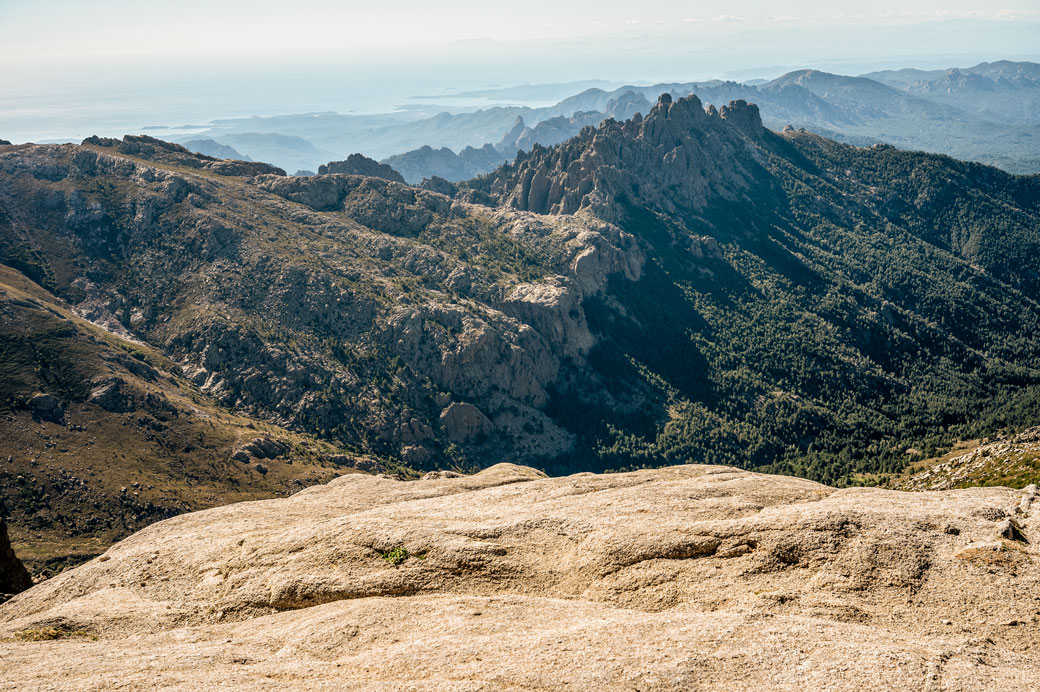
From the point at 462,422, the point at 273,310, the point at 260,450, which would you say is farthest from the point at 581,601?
the point at 273,310

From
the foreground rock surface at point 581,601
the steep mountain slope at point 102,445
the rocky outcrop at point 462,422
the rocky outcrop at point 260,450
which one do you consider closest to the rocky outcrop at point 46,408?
the steep mountain slope at point 102,445

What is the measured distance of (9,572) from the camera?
51.0m

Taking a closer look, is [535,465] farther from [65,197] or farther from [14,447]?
[65,197]

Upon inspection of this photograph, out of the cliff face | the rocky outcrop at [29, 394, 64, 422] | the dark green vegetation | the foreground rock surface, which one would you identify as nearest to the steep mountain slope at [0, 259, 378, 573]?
the rocky outcrop at [29, 394, 64, 422]

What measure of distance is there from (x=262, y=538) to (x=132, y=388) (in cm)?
10524

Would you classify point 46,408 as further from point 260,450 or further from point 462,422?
point 462,422

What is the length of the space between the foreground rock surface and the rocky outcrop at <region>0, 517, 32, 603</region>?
31.4ft

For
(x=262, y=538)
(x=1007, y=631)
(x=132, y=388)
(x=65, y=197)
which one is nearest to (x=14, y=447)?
(x=132, y=388)

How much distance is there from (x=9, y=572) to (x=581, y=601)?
2069 inches

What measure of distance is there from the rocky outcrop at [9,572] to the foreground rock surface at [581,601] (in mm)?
9562

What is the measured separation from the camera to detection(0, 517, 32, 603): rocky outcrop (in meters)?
50.3

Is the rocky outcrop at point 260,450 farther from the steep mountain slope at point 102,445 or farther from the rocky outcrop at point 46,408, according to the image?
the rocky outcrop at point 46,408

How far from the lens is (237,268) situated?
170 metres

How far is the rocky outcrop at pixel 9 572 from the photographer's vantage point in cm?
5031
